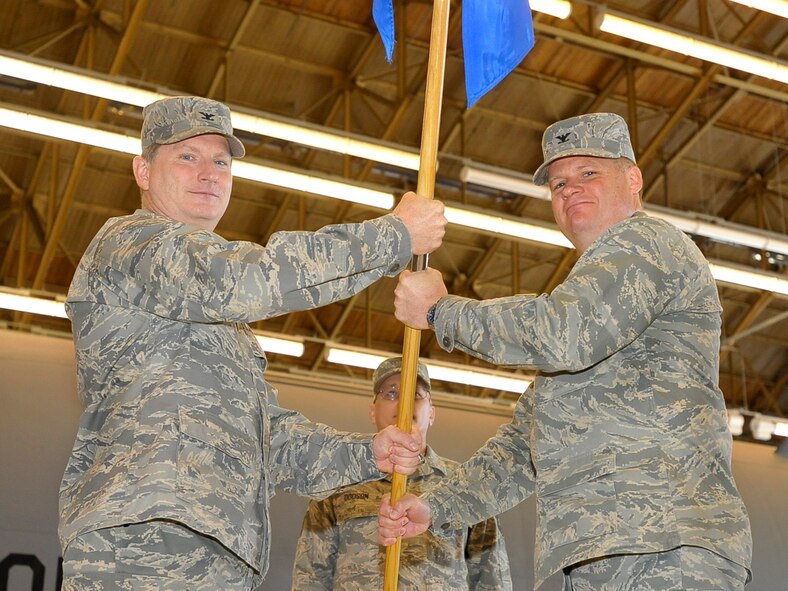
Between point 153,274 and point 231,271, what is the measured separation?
255 millimetres

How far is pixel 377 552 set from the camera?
560 centimetres

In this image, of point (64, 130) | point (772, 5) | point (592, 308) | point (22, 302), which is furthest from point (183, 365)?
point (22, 302)

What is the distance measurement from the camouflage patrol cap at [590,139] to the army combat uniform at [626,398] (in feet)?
1.19

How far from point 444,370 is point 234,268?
11560mm

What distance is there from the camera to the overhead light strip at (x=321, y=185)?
33.2 feet

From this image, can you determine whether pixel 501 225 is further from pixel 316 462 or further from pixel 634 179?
pixel 316 462

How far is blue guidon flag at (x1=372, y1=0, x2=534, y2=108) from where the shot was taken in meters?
3.82

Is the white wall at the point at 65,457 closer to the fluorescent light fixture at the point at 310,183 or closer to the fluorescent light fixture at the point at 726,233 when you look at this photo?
the fluorescent light fixture at the point at 310,183

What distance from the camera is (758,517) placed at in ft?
Result: 31.4

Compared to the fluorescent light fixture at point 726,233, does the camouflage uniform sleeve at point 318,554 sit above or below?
below

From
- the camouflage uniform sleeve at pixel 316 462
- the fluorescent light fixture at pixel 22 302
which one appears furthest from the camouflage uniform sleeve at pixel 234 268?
the fluorescent light fixture at pixel 22 302

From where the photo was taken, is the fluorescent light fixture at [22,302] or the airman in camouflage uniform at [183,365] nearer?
the airman in camouflage uniform at [183,365]

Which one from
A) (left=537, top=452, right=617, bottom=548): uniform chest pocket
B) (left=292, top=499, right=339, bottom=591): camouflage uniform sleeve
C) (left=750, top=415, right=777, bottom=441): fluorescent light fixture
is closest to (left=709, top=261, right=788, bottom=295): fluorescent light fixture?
(left=750, top=415, right=777, bottom=441): fluorescent light fixture

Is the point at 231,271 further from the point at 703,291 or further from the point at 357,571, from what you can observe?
the point at 357,571
